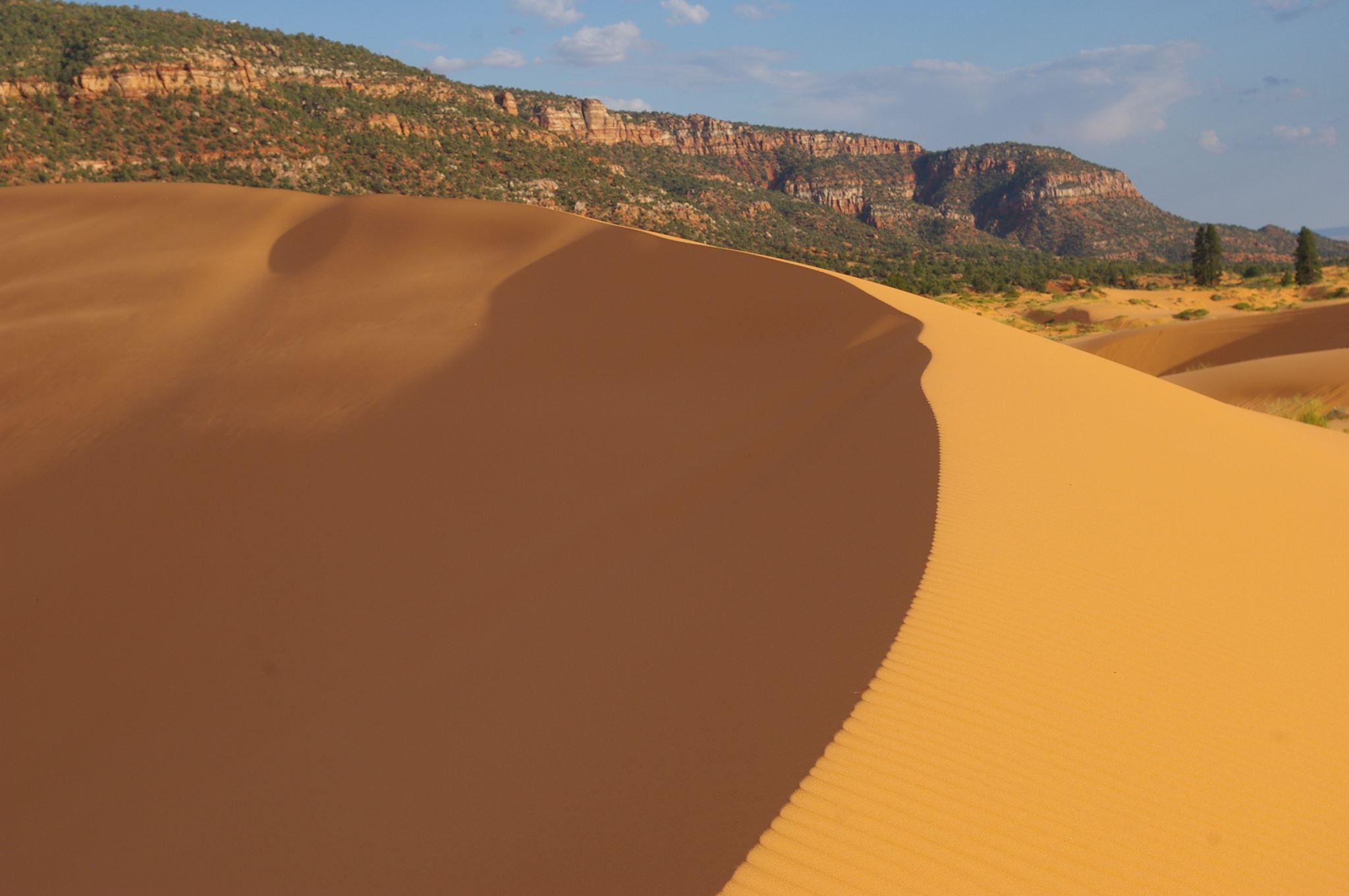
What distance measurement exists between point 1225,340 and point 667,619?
2546 cm

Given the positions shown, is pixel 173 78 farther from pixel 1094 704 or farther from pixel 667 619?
pixel 1094 704

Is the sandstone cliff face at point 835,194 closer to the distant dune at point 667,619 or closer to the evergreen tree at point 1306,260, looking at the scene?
the evergreen tree at point 1306,260

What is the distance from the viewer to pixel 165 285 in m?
13.7

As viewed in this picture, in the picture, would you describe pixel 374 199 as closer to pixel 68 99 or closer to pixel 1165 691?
pixel 1165 691

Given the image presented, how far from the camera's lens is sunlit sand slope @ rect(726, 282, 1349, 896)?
2938 mm

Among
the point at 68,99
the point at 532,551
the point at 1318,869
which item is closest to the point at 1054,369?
the point at 532,551

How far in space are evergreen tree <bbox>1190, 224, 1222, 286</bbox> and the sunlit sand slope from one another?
51.0 m

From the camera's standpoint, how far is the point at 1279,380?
16.8 m

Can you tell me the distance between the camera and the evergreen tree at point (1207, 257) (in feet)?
163

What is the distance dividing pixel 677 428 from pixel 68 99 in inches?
1860

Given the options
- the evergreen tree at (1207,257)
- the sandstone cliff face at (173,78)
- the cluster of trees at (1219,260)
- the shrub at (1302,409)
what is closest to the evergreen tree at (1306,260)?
the cluster of trees at (1219,260)

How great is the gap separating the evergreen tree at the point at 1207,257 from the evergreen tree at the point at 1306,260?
4.22 metres

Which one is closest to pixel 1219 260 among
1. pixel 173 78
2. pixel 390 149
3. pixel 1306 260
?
pixel 1306 260

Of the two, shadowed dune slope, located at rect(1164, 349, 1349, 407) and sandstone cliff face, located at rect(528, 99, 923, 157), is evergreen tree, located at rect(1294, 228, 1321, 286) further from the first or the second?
sandstone cliff face, located at rect(528, 99, 923, 157)
